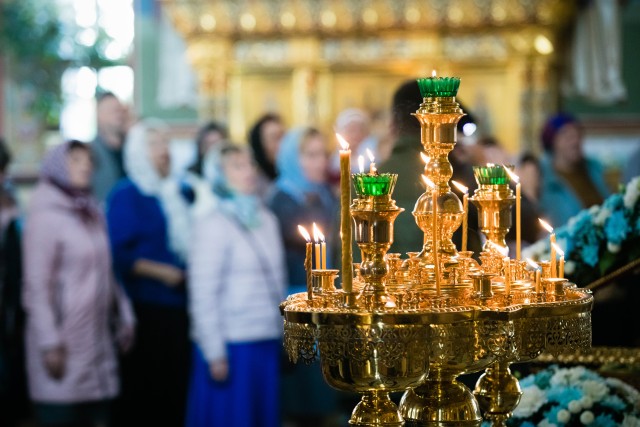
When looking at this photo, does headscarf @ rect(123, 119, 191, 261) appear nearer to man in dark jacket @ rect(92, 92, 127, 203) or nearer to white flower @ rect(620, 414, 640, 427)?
man in dark jacket @ rect(92, 92, 127, 203)

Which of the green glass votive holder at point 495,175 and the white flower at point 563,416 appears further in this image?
the white flower at point 563,416

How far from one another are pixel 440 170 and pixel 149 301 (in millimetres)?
3964

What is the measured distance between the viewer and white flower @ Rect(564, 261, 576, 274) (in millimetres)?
3100

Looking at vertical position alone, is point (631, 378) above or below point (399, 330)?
below

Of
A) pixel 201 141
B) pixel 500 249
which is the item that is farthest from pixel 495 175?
pixel 201 141

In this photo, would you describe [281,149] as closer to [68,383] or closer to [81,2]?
[68,383]

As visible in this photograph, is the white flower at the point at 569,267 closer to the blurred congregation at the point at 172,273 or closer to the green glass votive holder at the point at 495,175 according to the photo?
the green glass votive holder at the point at 495,175

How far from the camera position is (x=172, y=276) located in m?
5.96

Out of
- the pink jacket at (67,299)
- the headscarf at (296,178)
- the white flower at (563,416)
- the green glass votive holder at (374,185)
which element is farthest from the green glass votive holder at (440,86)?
the headscarf at (296,178)

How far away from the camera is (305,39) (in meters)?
9.55

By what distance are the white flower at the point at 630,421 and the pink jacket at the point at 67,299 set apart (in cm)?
351

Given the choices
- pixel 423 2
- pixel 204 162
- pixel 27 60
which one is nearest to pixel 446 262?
pixel 204 162

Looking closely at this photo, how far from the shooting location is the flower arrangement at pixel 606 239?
10.0 feet

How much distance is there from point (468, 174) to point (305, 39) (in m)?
6.37
